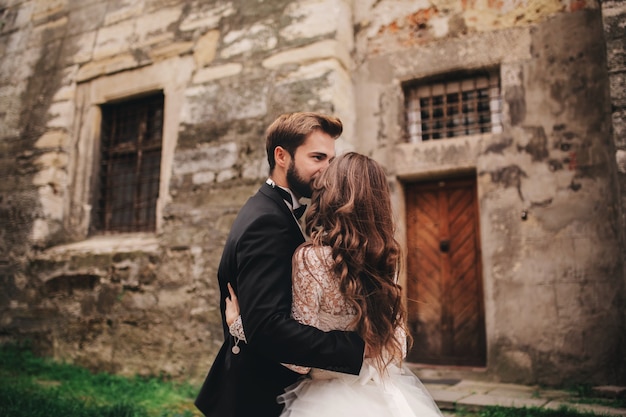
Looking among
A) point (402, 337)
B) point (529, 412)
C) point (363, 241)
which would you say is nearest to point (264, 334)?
point (363, 241)

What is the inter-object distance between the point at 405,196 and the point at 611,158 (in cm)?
190

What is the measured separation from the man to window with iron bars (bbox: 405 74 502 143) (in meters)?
3.59

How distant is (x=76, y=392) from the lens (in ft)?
13.2

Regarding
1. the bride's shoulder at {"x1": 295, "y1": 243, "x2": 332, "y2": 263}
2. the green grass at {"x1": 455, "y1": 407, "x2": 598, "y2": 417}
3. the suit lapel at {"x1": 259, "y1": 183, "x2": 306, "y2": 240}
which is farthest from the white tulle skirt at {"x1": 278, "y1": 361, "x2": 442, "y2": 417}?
the green grass at {"x1": 455, "y1": 407, "x2": 598, "y2": 417}

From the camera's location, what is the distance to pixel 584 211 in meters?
4.29

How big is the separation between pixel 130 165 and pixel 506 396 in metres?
4.78

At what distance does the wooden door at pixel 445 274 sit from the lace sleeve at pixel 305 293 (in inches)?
139

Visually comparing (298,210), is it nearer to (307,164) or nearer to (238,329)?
(307,164)

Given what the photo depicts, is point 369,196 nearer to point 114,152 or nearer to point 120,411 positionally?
point 120,411

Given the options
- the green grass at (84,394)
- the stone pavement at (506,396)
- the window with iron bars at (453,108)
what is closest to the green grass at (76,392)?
the green grass at (84,394)

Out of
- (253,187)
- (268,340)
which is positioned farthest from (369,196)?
(253,187)

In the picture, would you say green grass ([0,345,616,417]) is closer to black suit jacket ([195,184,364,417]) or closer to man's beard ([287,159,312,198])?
black suit jacket ([195,184,364,417])

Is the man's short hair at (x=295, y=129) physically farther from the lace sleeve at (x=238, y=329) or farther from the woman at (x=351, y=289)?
the lace sleeve at (x=238, y=329)

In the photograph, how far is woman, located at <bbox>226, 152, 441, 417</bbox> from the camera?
144 cm
